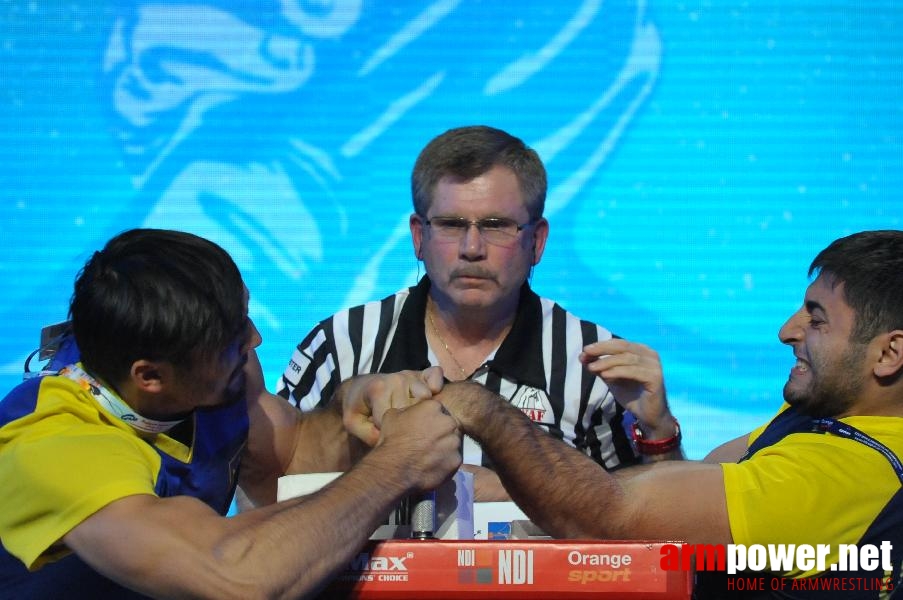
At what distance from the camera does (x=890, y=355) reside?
1.81 meters

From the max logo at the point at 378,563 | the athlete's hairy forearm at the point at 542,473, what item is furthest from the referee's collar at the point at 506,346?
the max logo at the point at 378,563

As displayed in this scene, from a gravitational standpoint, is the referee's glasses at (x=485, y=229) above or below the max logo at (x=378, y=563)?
above

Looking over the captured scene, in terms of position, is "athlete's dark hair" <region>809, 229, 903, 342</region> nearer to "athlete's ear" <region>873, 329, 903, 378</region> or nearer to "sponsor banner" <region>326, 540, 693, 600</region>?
"athlete's ear" <region>873, 329, 903, 378</region>

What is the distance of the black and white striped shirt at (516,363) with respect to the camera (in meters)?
2.38

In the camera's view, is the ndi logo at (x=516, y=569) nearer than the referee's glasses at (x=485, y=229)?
Yes

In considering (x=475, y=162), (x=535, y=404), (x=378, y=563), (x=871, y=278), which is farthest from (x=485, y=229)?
(x=378, y=563)

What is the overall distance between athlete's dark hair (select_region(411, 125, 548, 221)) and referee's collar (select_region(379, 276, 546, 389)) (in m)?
0.22

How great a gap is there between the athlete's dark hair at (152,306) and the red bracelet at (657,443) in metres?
0.95

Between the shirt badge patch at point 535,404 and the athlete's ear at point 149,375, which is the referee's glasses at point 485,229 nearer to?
the shirt badge patch at point 535,404

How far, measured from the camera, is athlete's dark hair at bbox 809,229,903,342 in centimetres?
182

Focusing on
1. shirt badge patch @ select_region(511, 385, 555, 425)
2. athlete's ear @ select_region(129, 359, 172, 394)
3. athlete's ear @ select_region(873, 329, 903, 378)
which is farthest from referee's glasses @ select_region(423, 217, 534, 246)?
athlete's ear @ select_region(129, 359, 172, 394)

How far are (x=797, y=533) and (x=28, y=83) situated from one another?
317cm

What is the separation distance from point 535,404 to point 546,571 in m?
1.05

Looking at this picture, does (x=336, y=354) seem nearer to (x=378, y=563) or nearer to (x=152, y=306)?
(x=152, y=306)
